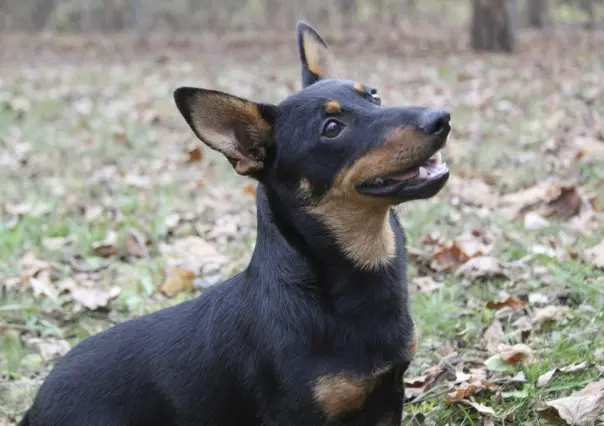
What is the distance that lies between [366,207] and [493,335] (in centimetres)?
144

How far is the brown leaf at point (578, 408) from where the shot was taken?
3139 mm

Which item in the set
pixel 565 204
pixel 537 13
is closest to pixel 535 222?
pixel 565 204

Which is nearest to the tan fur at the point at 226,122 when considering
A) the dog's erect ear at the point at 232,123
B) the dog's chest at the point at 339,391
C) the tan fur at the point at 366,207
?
the dog's erect ear at the point at 232,123

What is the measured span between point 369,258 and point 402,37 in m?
18.8

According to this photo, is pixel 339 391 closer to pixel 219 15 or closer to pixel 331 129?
pixel 331 129

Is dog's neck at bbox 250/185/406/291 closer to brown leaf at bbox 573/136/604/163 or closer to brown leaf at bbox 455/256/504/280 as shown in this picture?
brown leaf at bbox 455/256/504/280

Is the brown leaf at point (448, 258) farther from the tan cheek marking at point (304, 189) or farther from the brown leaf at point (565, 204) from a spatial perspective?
the tan cheek marking at point (304, 189)

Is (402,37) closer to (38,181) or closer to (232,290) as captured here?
(38,181)

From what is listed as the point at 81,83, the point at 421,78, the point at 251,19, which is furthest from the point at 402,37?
the point at 251,19

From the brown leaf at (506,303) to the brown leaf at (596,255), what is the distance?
580mm

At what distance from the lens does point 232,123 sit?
3.24 meters

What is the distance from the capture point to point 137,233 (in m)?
6.08

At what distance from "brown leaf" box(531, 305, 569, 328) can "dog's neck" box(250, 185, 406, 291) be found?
1.27 m

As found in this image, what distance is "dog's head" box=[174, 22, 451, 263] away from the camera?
299cm
